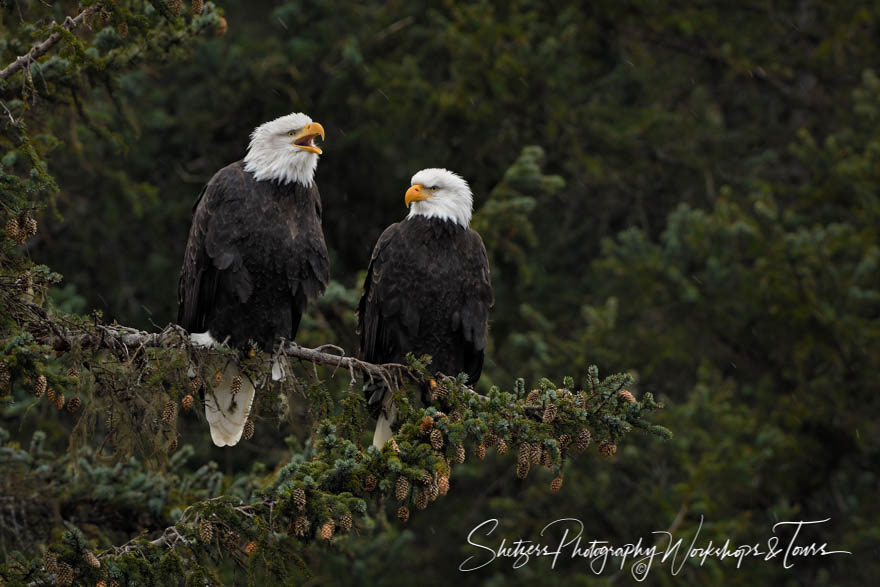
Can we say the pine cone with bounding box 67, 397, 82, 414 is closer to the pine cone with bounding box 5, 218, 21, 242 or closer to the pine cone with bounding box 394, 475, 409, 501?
the pine cone with bounding box 5, 218, 21, 242

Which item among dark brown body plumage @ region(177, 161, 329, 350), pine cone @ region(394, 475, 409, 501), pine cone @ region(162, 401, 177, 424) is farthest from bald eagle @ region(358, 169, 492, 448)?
pine cone @ region(162, 401, 177, 424)

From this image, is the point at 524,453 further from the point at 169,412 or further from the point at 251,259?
the point at 251,259

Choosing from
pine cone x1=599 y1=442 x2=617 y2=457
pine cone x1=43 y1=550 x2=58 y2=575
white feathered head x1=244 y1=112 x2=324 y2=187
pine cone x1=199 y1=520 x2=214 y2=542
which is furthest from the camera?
white feathered head x1=244 y1=112 x2=324 y2=187

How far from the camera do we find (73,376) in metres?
3.65

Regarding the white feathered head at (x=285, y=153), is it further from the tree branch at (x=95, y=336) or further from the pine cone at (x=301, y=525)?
the pine cone at (x=301, y=525)

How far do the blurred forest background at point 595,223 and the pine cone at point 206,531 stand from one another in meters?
2.68

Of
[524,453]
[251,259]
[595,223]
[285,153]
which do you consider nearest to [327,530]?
[524,453]

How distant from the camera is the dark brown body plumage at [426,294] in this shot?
551cm

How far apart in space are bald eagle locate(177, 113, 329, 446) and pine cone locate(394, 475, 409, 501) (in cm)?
144

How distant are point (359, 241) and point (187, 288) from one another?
4742 mm

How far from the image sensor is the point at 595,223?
425 inches

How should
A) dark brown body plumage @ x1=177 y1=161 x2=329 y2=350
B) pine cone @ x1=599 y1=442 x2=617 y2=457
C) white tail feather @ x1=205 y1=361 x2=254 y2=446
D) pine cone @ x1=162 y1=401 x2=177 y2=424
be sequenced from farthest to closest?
white tail feather @ x1=205 y1=361 x2=254 y2=446, dark brown body plumage @ x1=177 y1=161 x2=329 y2=350, pine cone @ x1=599 y1=442 x2=617 y2=457, pine cone @ x1=162 y1=401 x2=177 y2=424

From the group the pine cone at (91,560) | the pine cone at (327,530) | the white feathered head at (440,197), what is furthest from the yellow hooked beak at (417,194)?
the pine cone at (91,560)

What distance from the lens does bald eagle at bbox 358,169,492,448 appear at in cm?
552
